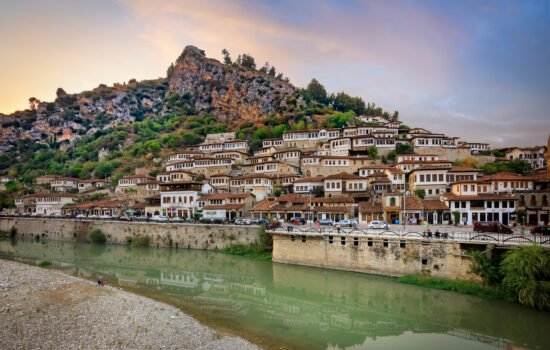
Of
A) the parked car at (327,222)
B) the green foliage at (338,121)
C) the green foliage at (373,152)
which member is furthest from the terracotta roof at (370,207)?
the green foliage at (338,121)

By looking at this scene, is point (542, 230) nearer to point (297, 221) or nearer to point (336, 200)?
point (336, 200)

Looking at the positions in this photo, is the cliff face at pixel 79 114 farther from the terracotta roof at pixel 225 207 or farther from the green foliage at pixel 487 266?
the green foliage at pixel 487 266

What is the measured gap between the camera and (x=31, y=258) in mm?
41438

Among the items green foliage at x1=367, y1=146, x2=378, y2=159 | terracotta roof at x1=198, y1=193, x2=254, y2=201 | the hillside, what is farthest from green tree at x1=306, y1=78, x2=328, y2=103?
terracotta roof at x1=198, y1=193, x2=254, y2=201

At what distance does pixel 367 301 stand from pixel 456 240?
802cm

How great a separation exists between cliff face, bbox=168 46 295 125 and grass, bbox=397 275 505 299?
338ft

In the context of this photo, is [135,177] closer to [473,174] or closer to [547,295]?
[473,174]

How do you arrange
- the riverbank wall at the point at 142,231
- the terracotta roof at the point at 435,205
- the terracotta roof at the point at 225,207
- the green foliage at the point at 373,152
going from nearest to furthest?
1. the terracotta roof at the point at 435,205
2. the riverbank wall at the point at 142,231
3. the terracotta roof at the point at 225,207
4. the green foliage at the point at 373,152

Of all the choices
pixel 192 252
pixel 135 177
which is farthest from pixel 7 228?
pixel 192 252

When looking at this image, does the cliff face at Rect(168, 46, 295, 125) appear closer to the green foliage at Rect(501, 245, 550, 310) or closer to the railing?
the railing

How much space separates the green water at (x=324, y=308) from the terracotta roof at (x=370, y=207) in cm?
1240

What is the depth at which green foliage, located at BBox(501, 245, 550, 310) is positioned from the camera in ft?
63.5

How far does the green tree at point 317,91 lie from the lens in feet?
452

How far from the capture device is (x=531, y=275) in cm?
1956
